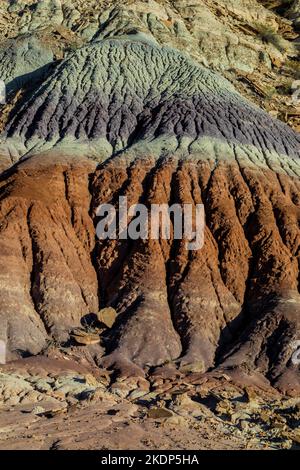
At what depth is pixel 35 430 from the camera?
1909 centimetres

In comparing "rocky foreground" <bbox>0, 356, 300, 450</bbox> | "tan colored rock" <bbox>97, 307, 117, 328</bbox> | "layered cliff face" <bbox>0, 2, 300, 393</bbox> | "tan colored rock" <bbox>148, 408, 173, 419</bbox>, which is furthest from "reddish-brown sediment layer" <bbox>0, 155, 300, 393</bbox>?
"tan colored rock" <bbox>148, 408, 173, 419</bbox>

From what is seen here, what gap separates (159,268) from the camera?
30109 mm

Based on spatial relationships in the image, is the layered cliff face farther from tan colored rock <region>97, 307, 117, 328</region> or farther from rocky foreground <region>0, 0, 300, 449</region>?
tan colored rock <region>97, 307, 117, 328</region>

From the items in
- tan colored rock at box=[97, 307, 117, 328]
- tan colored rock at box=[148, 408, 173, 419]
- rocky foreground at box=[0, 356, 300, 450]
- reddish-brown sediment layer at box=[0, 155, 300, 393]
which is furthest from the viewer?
tan colored rock at box=[97, 307, 117, 328]

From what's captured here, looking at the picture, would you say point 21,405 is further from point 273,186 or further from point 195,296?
point 273,186

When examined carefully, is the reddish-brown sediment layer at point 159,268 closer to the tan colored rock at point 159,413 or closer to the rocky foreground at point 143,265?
the rocky foreground at point 143,265

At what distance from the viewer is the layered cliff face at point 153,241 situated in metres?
27.2

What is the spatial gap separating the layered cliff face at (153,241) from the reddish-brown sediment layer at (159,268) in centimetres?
6

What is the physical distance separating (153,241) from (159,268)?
5.02ft

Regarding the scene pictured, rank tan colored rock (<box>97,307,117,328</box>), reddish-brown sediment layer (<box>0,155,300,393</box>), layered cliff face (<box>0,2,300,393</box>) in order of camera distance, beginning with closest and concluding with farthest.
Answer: reddish-brown sediment layer (<box>0,155,300,393</box>), layered cliff face (<box>0,2,300,393</box>), tan colored rock (<box>97,307,117,328</box>)

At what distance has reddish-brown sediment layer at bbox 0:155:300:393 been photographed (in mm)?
26891

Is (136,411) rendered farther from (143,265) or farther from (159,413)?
(143,265)

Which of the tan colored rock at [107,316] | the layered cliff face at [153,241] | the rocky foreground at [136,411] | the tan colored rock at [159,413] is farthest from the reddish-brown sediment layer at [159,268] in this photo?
the tan colored rock at [159,413]

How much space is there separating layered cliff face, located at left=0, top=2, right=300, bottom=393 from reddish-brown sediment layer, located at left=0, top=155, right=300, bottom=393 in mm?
61
